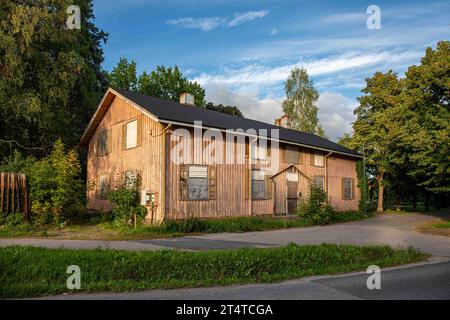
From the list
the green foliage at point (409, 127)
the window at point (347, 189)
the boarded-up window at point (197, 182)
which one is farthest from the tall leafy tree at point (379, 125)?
the boarded-up window at point (197, 182)

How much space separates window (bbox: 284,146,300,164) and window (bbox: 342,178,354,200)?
5.90m

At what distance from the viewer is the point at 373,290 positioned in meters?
6.98

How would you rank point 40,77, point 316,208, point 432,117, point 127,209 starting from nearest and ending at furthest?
point 127,209 → point 432,117 → point 316,208 → point 40,77

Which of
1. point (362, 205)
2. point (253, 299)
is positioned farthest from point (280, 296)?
point (362, 205)

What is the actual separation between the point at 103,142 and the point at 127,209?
24.8 ft

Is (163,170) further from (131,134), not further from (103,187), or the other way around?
(103,187)

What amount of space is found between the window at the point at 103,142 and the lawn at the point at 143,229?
501 centimetres

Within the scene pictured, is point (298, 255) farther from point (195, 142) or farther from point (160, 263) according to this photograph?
point (195, 142)

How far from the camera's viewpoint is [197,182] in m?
18.9

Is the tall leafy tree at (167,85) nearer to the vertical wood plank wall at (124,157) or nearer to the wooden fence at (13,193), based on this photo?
the vertical wood plank wall at (124,157)

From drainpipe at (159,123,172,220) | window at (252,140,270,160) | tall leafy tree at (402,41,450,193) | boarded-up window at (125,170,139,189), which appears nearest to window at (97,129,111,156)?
boarded-up window at (125,170,139,189)

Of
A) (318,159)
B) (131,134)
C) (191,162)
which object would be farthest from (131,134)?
(318,159)

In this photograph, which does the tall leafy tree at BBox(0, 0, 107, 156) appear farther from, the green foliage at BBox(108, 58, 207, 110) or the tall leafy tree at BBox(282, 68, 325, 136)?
the tall leafy tree at BBox(282, 68, 325, 136)

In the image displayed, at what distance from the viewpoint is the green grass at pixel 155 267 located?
7.41 m
